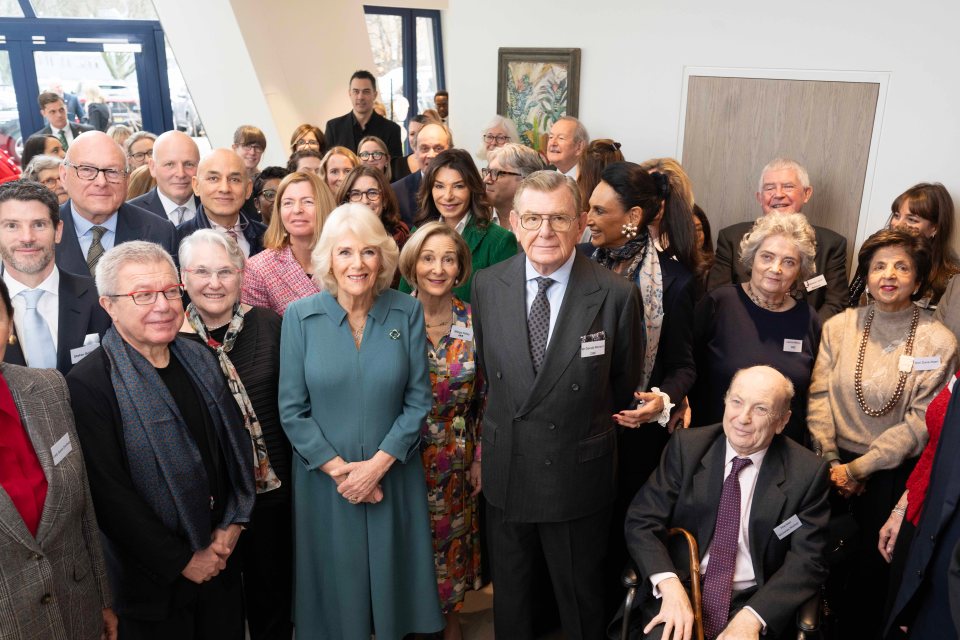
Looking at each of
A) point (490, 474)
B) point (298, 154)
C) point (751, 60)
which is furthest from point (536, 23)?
point (490, 474)

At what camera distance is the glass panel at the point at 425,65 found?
12961 millimetres

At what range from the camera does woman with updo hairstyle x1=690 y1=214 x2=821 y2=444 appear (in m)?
3.23

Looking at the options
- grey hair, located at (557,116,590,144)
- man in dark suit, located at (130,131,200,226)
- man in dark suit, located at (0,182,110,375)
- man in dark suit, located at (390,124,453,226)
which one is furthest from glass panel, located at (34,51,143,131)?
man in dark suit, located at (0,182,110,375)

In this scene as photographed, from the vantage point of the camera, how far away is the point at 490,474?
2.83 metres

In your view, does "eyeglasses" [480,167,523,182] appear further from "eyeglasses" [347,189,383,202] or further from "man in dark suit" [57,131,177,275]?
"man in dark suit" [57,131,177,275]

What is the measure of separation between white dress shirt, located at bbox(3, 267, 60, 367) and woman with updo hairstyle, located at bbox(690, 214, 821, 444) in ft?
8.45

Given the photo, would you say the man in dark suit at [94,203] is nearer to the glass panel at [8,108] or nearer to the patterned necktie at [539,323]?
the patterned necktie at [539,323]

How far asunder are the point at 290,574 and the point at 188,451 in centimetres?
97

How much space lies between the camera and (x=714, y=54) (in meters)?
5.46

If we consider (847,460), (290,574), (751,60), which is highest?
(751,60)

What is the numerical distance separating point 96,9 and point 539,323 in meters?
9.68

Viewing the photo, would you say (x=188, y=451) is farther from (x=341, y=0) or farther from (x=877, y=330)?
(x=341, y=0)

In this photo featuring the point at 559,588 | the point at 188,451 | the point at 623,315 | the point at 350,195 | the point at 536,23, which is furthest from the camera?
the point at 536,23

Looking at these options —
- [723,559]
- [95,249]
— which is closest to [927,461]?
[723,559]
